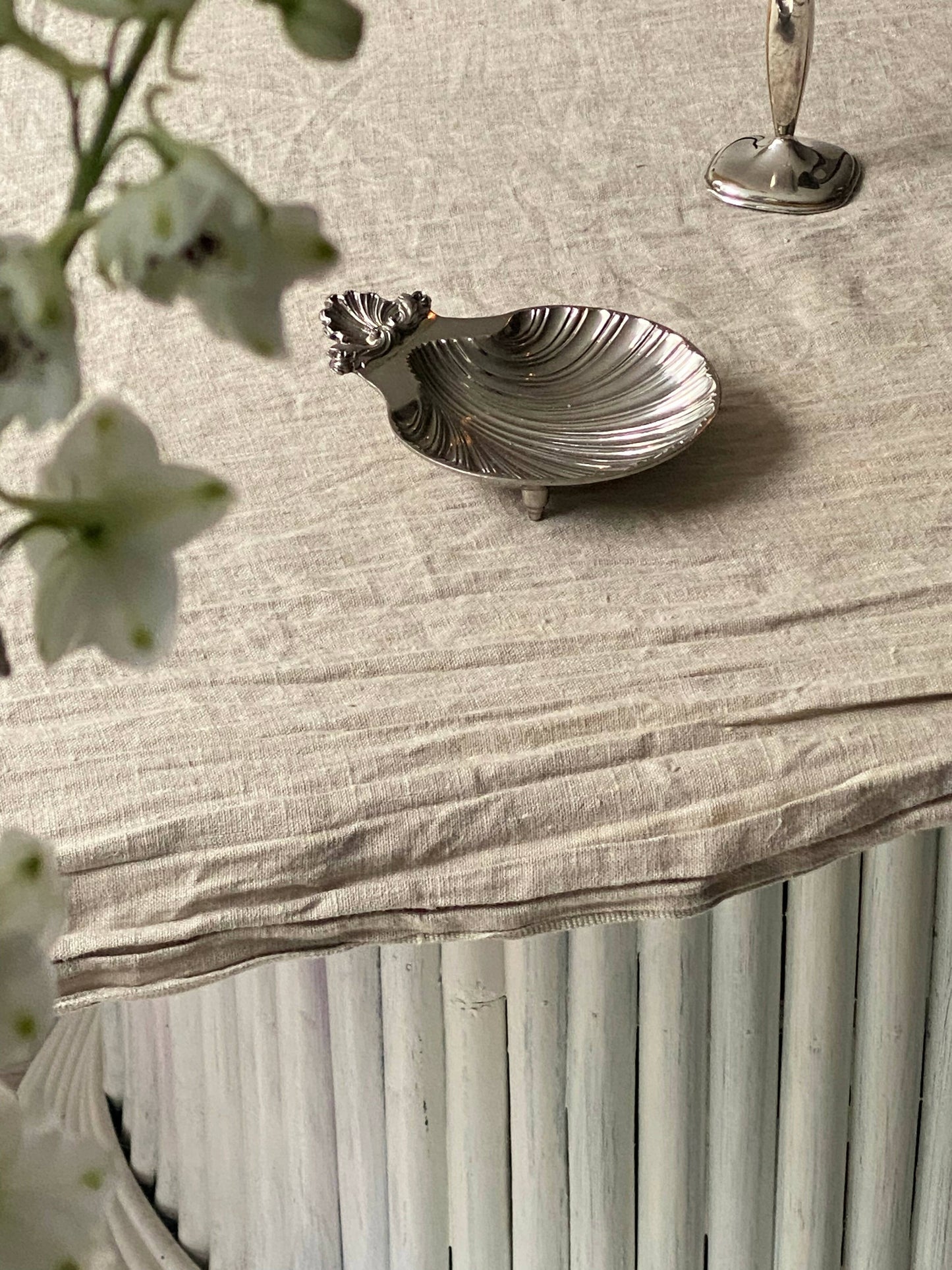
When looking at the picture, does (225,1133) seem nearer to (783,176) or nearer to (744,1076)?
(744,1076)

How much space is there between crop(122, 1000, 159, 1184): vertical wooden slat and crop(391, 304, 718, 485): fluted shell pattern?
0.39 metres

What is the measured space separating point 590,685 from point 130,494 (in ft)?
1.25

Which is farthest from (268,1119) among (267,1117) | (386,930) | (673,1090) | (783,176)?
(783,176)

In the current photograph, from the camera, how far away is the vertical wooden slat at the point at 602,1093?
61 centimetres

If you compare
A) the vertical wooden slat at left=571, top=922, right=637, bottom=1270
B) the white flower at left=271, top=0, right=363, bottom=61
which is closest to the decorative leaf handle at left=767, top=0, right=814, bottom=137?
the vertical wooden slat at left=571, top=922, right=637, bottom=1270

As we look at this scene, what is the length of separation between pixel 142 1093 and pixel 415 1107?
0.28m

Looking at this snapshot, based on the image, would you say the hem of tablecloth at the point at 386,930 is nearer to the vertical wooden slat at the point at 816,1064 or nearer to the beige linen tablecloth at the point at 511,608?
the beige linen tablecloth at the point at 511,608

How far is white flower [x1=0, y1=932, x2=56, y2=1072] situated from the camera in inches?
5.1

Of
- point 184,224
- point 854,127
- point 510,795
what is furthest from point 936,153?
point 184,224

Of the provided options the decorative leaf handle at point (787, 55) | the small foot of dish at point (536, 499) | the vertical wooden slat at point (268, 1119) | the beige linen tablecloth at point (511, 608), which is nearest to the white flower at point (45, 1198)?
the beige linen tablecloth at point (511, 608)

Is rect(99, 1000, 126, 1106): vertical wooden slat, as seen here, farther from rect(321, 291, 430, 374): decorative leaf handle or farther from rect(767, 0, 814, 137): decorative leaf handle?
rect(767, 0, 814, 137): decorative leaf handle

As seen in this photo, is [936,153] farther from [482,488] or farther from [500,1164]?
[500,1164]

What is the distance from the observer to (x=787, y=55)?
821mm

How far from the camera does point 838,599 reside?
0.55m
